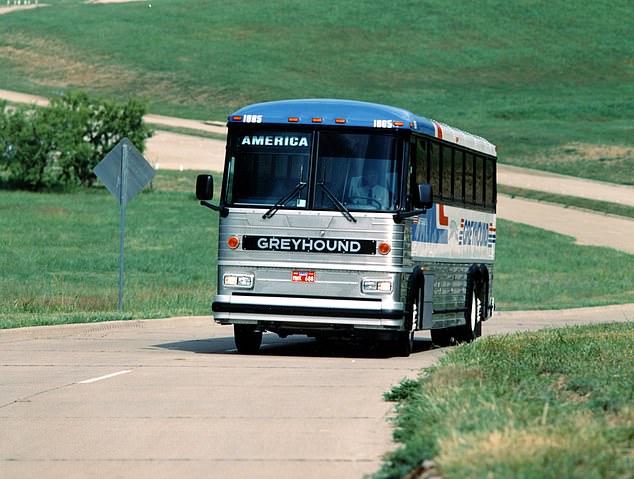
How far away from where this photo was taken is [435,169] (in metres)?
21.3

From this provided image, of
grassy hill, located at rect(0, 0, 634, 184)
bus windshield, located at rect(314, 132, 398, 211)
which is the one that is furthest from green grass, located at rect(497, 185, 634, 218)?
bus windshield, located at rect(314, 132, 398, 211)

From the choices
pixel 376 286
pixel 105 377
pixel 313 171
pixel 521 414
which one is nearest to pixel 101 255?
pixel 313 171

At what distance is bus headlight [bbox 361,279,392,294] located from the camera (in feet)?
63.0

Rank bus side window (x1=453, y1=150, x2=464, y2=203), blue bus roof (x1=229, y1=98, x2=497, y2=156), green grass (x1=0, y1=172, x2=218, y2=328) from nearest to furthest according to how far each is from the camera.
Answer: blue bus roof (x1=229, y1=98, x2=497, y2=156) < bus side window (x1=453, y1=150, x2=464, y2=203) < green grass (x1=0, y1=172, x2=218, y2=328)

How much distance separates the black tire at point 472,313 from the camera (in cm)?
2378

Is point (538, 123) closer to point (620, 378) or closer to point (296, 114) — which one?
point (296, 114)

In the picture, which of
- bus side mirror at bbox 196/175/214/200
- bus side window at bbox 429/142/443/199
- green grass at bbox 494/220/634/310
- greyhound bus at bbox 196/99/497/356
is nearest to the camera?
greyhound bus at bbox 196/99/497/356

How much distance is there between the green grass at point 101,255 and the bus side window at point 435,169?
603cm

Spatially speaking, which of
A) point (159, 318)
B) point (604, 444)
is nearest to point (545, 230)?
point (159, 318)

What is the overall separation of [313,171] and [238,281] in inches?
67.5

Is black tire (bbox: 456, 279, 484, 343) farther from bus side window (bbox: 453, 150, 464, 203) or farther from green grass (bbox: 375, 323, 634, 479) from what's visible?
green grass (bbox: 375, 323, 634, 479)

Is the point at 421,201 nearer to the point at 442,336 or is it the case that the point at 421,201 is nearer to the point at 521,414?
the point at 442,336

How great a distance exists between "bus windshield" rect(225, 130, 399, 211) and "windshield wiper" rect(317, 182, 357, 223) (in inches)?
0.5

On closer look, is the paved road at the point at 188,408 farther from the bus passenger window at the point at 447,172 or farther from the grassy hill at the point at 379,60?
the grassy hill at the point at 379,60
